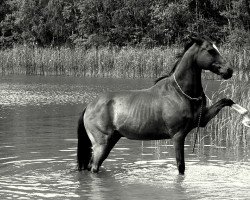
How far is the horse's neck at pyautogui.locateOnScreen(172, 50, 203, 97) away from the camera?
10273 mm

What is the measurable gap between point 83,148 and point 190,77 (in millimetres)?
2064

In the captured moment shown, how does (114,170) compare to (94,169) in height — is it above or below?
below

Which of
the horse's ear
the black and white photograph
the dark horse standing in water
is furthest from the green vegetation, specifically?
the horse's ear

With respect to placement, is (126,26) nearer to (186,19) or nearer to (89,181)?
(186,19)

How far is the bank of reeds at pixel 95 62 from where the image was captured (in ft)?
137

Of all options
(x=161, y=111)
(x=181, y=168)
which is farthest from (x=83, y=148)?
(x=181, y=168)

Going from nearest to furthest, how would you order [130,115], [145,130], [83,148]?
[145,130], [130,115], [83,148]

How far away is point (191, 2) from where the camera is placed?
2282 inches

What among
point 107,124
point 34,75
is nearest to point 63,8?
point 34,75

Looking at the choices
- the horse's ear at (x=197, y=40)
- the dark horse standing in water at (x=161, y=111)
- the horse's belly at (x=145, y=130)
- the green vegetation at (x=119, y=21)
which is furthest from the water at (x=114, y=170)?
the green vegetation at (x=119, y=21)

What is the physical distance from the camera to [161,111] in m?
10.4

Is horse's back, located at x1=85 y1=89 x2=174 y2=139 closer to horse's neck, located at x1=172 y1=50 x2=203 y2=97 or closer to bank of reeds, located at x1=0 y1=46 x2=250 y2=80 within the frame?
horse's neck, located at x1=172 y1=50 x2=203 y2=97

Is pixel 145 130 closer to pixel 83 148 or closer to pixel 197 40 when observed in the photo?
pixel 83 148

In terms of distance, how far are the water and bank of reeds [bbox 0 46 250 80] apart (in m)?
23.1
